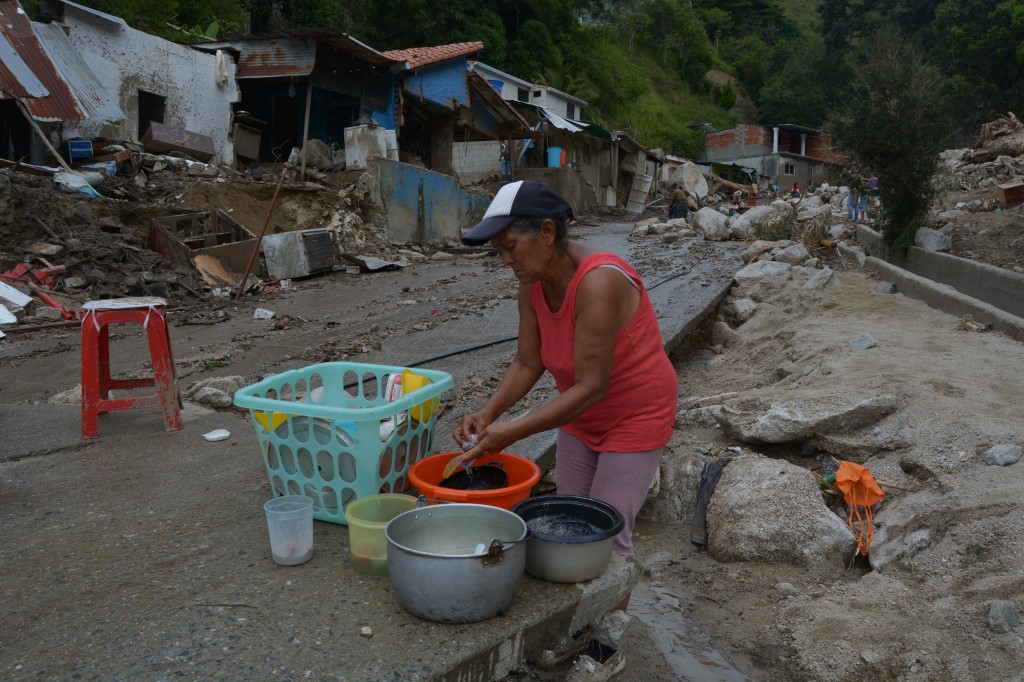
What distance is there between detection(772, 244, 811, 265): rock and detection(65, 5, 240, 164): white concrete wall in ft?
36.4

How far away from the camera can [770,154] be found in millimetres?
45188

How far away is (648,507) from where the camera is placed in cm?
441

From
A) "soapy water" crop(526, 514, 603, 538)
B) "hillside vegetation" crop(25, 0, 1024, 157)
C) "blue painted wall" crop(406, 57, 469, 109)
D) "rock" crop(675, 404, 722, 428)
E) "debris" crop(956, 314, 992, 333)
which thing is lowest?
"rock" crop(675, 404, 722, 428)

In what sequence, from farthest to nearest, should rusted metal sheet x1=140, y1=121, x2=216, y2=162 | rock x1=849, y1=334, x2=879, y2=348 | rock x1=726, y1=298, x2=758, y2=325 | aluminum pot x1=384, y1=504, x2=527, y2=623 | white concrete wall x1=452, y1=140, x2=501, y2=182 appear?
1. white concrete wall x1=452, y1=140, x2=501, y2=182
2. rusted metal sheet x1=140, y1=121, x2=216, y2=162
3. rock x1=726, y1=298, x2=758, y2=325
4. rock x1=849, y1=334, x2=879, y2=348
5. aluminum pot x1=384, y1=504, x2=527, y2=623

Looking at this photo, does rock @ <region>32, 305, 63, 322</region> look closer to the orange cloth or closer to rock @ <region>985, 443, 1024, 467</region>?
the orange cloth

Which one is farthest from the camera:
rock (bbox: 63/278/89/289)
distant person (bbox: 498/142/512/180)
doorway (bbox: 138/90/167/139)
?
distant person (bbox: 498/142/512/180)

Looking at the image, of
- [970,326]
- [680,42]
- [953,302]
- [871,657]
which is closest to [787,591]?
[871,657]

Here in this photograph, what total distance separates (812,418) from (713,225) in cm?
1389

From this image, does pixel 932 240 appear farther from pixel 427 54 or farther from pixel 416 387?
pixel 427 54

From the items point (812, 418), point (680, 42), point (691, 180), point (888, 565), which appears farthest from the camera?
point (680, 42)

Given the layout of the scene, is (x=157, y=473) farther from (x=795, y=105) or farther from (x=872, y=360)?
(x=795, y=105)

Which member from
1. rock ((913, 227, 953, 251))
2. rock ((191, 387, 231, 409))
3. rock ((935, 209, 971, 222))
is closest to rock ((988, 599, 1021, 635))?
rock ((191, 387, 231, 409))

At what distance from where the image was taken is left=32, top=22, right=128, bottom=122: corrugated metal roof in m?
12.5

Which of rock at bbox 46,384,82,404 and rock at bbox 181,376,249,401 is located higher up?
rock at bbox 181,376,249,401
